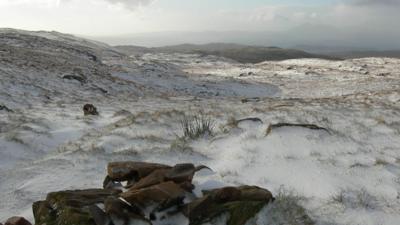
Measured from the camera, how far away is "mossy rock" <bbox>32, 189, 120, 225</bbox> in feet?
17.2

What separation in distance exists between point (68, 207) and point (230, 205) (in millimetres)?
2032

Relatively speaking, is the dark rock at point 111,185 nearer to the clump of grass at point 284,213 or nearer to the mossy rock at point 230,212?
the mossy rock at point 230,212

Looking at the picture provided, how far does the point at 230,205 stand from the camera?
554 centimetres

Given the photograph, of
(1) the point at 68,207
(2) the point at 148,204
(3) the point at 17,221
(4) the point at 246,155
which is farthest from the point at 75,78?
(2) the point at 148,204

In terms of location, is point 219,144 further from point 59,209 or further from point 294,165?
point 59,209

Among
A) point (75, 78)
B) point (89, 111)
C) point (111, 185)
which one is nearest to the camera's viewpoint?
point (111, 185)

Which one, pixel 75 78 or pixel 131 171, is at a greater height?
pixel 131 171

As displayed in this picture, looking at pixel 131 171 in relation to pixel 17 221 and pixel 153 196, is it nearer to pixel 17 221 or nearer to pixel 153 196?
pixel 153 196

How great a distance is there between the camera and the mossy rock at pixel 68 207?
525 cm

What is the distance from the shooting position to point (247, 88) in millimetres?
40906

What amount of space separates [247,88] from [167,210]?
3593 cm

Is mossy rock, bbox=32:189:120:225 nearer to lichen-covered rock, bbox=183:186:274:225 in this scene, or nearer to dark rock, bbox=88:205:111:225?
dark rock, bbox=88:205:111:225

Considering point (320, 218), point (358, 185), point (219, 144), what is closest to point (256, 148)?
point (219, 144)

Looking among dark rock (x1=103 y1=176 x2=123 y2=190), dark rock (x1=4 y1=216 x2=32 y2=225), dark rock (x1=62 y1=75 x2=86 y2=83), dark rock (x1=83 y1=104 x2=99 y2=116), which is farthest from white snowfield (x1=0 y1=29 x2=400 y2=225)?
dark rock (x1=62 y1=75 x2=86 y2=83)
